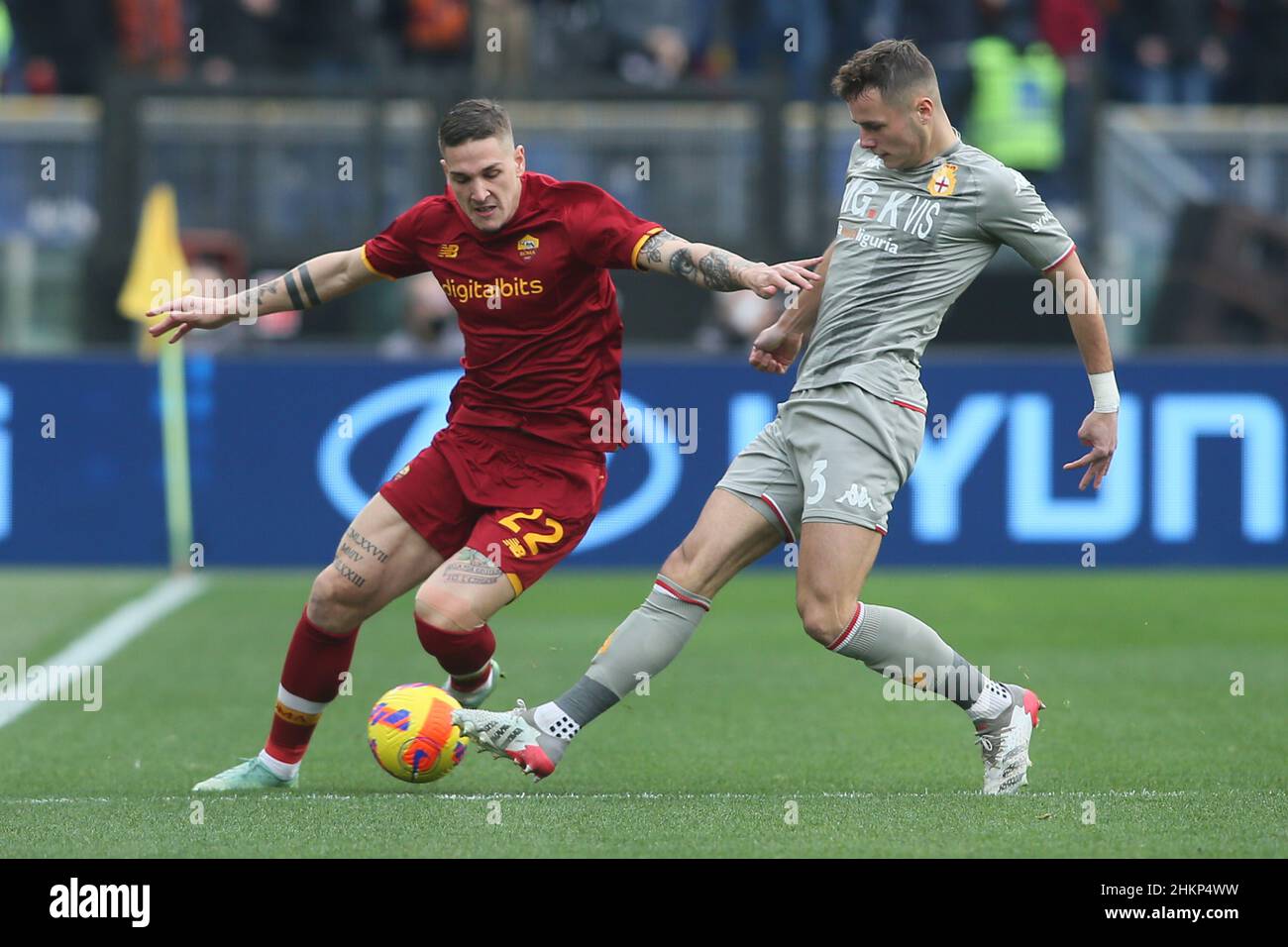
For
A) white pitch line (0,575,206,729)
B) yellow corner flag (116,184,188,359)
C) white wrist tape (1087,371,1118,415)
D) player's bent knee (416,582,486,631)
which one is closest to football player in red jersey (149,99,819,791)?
player's bent knee (416,582,486,631)

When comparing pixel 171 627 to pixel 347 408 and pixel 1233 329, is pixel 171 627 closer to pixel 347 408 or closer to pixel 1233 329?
pixel 347 408

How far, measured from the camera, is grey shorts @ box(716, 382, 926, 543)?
20.1ft

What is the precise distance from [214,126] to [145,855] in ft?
34.4

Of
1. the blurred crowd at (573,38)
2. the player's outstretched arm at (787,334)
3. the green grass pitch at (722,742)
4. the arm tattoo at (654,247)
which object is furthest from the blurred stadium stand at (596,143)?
the arm tattoo at (654,247)

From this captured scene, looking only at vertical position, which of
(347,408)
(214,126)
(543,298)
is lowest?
(347,408)

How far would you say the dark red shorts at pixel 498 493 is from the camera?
21.3 ft

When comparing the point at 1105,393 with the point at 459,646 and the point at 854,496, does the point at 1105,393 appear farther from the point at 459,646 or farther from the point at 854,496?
the point at 459,646

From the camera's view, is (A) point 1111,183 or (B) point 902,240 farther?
(A) point 1111,183

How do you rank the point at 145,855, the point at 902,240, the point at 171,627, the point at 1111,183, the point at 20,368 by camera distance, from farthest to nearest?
the point at 1111,183
the point at 20,368
the point at 171,627
the point at 902,240
the point at 145,855

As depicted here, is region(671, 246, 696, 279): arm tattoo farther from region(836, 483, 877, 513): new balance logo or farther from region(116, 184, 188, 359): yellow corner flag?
region(116, 184, 188, 359): yellow corner flag

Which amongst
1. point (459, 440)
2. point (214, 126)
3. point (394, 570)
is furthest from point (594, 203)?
point (214, 126)

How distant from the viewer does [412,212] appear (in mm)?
6578

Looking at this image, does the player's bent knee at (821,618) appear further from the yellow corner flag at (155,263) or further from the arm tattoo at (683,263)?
the yellow corner flag at (155,263)

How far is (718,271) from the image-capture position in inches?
236
